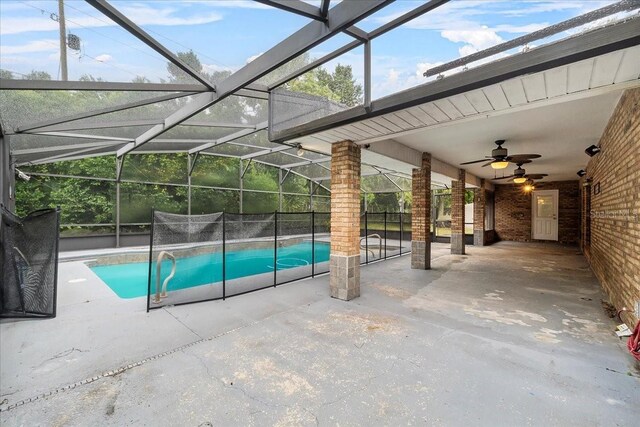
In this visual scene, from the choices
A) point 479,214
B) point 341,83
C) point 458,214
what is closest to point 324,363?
point 458,214

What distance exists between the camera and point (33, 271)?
12.5 ft

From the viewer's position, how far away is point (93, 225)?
930 cm

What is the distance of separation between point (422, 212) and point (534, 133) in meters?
2.59

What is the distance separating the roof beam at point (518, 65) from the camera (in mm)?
1828

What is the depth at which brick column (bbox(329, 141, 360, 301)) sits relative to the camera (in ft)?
14.2

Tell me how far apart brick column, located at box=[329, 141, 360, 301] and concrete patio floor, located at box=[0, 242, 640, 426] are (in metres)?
0.32

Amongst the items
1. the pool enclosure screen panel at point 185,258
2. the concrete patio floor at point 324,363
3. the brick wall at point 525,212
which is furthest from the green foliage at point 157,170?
the brick wall at point 525,212

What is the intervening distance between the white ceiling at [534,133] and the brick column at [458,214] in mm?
1455

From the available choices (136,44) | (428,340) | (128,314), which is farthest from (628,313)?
(136,44)

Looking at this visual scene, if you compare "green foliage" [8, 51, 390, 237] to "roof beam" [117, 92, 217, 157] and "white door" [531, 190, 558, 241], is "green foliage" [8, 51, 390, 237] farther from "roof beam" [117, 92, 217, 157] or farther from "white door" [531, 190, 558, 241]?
"white door" [531, 190, 558, 241]

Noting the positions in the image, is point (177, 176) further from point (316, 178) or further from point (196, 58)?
point (196, 58)

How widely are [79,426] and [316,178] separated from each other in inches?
522

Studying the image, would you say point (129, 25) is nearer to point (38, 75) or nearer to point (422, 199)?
point (38, 75)

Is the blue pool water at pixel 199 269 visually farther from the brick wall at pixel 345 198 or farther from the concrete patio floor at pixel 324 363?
the brick wall at pixel 345 198
